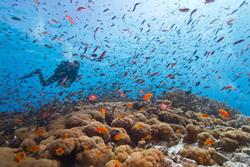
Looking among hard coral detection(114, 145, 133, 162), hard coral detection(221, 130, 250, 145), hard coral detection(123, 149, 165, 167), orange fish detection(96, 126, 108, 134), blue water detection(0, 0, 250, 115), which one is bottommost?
hard coral detection(114, 145, 133, 162)

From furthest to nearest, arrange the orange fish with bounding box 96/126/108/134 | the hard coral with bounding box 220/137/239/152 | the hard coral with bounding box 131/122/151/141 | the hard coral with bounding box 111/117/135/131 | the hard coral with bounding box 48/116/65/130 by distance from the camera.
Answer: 1. the hard coral with bounding box 48/116/65/130
2. the hard coral with bounding box 111/117/135/131
3. the hard coral with bounding box 131/122/151/141
4. the orange fish with bounding box 96/126/108/134
5. the hard coral with bounding box 220/137/239/152

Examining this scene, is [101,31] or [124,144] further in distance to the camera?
[101,31]

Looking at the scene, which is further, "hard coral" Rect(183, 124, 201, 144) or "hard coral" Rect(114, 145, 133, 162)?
"hard coral" Rect(183, 124, 201, 144)

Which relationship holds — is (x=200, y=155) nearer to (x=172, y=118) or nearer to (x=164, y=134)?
(x=164, y=134)

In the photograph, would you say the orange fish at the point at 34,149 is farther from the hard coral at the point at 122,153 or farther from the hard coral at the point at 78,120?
the hard coral at the point at 122,153

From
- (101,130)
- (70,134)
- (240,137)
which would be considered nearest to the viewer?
(70,134)

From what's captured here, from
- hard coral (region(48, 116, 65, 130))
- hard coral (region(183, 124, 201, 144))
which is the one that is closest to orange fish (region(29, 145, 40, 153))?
hard coral (region(48, 116, 65, 130))

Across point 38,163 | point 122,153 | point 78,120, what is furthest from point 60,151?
point 78,120

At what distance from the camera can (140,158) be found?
5.70 metres

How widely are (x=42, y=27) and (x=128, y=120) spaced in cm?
3315

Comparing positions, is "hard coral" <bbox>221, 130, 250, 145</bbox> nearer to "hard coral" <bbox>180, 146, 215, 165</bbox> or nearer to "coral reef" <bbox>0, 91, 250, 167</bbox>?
"coral reef" <bbox>0, 91, 250, 167</bbox>

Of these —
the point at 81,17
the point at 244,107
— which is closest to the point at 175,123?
the point at 81,17

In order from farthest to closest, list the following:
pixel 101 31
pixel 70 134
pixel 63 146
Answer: pixel 101 31 < pixel 70 134 < pixel 63 146

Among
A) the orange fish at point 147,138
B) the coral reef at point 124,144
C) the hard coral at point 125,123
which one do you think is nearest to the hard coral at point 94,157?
the coral reef at point 124,144
